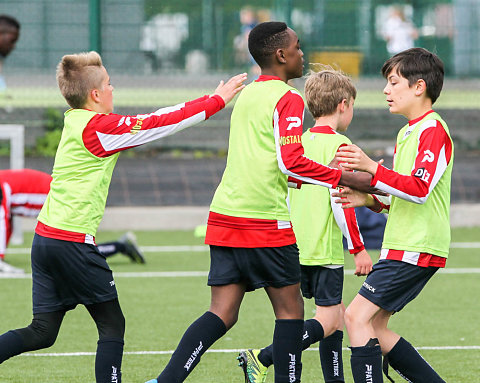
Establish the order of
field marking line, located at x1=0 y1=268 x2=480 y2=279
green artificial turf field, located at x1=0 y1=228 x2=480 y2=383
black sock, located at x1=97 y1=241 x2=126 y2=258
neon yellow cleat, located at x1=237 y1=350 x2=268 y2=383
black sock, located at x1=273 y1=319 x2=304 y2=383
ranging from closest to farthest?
black sock, located at x1=273 y1=319 x2=304 y2=383 → neon yellow cleat, located at x1=237 y1=350 x2=268 y2=383 → green artificial turf field, located at x1=0 y1=228 x2=480 y2=383 → field marking line, located at x1=0 y1=268 x2=480 y2=279 → black sock, located at x1=97 y1=241 x2=126 y2=258

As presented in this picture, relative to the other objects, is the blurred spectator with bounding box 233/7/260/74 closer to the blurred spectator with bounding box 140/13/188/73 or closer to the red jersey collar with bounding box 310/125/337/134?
the blurred spectator with bounding box 140/13/188/73

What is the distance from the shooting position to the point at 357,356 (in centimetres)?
441

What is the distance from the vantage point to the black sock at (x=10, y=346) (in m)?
4.54

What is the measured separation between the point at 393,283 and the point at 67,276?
1.52 m

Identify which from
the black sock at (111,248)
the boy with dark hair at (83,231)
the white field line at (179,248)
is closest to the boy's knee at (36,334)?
the boy with dark hair at (83,231)

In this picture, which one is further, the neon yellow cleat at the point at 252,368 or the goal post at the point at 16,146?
the goal post at the point at 16,146

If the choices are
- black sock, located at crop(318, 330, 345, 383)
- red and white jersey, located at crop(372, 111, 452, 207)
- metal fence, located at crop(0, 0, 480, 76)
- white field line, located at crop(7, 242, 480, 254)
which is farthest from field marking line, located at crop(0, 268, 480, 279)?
red and white jersey, located at crop(372, 111, 452, 207)

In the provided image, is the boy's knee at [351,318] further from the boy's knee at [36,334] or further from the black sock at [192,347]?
the boy's knee at [36,334]

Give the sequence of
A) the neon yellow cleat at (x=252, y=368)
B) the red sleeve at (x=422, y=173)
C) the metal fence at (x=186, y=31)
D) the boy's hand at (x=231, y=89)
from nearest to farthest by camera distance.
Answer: the red sleeve at (x=422, y=173), the boy's hand at (x=231, y=89), the neon yellow cleat at (x=252, y=368), the metal fence at (x=186, y=31)

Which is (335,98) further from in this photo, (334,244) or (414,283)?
(414,283)

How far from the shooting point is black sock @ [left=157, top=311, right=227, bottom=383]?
436cm

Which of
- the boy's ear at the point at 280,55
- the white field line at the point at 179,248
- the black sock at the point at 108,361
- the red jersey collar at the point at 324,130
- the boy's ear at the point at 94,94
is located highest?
the boy's ear at the point at 280,55

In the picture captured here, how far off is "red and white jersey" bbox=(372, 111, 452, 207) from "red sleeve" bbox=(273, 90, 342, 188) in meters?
0.23

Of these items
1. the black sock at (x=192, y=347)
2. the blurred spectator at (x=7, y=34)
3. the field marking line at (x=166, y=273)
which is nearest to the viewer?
the black sock at (x=192, y=347)
